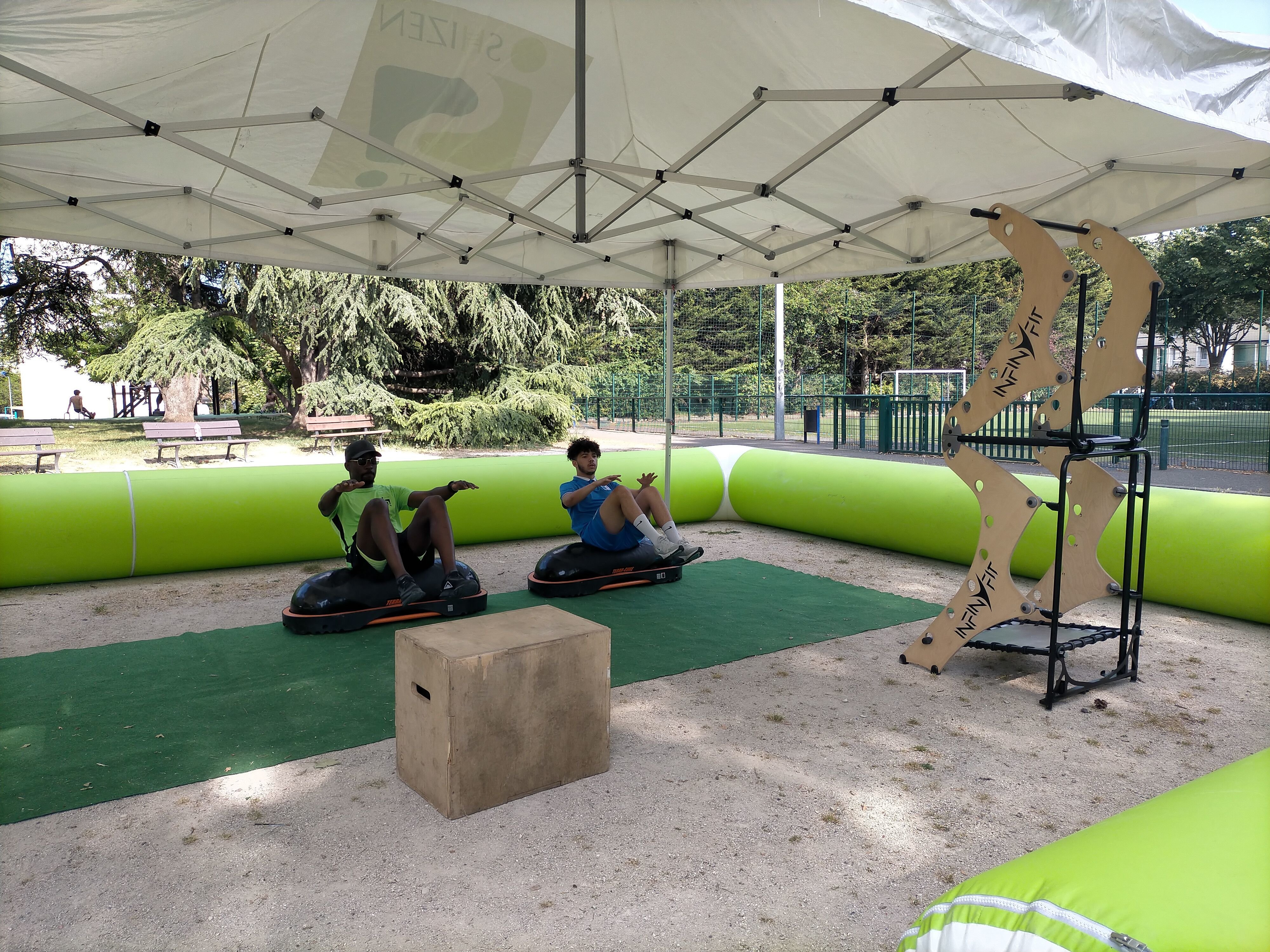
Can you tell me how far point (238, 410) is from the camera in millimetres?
39750

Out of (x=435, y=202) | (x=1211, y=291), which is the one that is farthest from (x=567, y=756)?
(x=1211, y=291)

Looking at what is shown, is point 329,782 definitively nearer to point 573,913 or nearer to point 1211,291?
point 573,913

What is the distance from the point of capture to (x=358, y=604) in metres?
5.26

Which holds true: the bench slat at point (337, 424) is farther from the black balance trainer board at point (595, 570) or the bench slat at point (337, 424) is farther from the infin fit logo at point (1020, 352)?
the infin fit logo at point (1020, 352)

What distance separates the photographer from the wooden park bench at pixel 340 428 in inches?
668

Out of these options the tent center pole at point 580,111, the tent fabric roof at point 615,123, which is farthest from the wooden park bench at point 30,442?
the tent center pole at point 580,111

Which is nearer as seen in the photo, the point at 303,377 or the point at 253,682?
the point at 253,682

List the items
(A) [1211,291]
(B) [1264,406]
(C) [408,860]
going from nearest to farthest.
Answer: (C) [408,860], (B) [1264,406], (A) [1211,291]

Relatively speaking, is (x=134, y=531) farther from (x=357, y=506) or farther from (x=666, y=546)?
(x=666, y=546)

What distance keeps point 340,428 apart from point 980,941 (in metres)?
17.3

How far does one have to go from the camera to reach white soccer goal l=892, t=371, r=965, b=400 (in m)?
21.9

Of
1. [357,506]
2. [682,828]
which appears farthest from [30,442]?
[682,828]

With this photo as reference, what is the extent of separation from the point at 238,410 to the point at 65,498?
36648mm

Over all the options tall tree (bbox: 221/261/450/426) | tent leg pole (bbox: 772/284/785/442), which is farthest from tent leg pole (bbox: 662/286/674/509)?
tent leg pole (bbox: 772/284/785/442)
